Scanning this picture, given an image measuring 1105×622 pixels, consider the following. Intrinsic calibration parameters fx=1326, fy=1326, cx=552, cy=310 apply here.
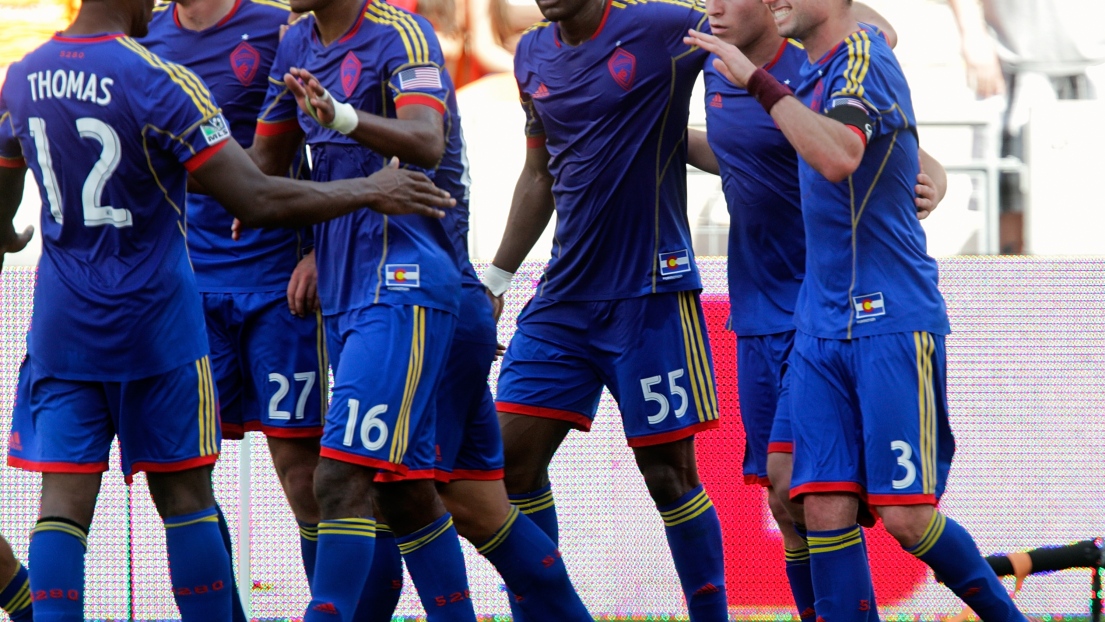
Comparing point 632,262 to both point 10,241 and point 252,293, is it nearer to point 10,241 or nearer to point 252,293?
point 252,293

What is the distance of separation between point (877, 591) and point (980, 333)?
1.23 m

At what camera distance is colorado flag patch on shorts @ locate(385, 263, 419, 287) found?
3893mm

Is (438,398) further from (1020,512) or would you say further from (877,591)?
(1020,512)

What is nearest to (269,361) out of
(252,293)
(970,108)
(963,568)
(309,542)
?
(252,293)

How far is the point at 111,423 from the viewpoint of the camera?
373 centimetres

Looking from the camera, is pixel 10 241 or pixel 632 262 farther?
pixel 632 262

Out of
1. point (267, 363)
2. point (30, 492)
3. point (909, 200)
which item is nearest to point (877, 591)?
point (909, 200)

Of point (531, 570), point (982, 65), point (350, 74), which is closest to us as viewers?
point (350, 74)

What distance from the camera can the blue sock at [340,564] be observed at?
3.71 m

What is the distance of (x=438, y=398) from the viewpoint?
4215 millimetres

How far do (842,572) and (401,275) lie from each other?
1571 millimetres

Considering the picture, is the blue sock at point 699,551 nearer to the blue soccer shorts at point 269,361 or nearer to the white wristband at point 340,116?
the blue soccer shorts at point 269,361

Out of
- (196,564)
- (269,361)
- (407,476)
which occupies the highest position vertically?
(269,361)

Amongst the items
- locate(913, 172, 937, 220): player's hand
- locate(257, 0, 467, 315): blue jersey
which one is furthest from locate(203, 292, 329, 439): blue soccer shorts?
locate(913, 172, 937, 220): player's hand
